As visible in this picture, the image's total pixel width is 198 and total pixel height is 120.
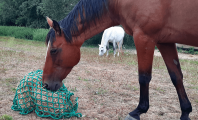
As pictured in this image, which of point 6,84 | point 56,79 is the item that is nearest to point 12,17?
point 6,84

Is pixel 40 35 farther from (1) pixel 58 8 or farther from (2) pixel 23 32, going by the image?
(1) pixel 58 8

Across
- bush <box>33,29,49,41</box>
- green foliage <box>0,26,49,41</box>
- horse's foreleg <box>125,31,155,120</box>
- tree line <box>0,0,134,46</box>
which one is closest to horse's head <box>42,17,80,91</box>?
horse's foreleg <box>125,31,155,120</box>

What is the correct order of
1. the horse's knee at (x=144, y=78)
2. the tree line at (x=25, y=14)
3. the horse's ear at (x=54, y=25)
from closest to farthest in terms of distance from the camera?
the horse's knee at (x=144, y=78), the horse's ear at (x=54, y=25), the tree line at (x=25, y=14)

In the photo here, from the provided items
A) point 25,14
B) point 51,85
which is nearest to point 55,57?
point 51,85

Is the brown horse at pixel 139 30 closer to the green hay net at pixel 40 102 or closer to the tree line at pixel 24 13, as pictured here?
the green hay net at pixel 40 102

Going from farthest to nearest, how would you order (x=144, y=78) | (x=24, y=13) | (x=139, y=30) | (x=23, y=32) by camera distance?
(x=24, y=13)
(x=23, y=32)
(x=144, y=78)
(x=139, y=30)

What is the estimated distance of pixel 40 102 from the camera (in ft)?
7.86

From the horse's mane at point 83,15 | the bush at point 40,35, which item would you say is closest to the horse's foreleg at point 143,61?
the horse's mane at point 83,15

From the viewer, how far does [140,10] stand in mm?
1937

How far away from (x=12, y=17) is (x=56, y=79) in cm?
2604

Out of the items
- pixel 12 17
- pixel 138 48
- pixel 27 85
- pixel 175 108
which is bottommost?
pixel 175 108

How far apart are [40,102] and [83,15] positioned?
4.46 ft

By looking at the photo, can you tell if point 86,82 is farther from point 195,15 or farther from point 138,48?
point 195,15

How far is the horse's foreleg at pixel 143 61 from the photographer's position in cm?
198
